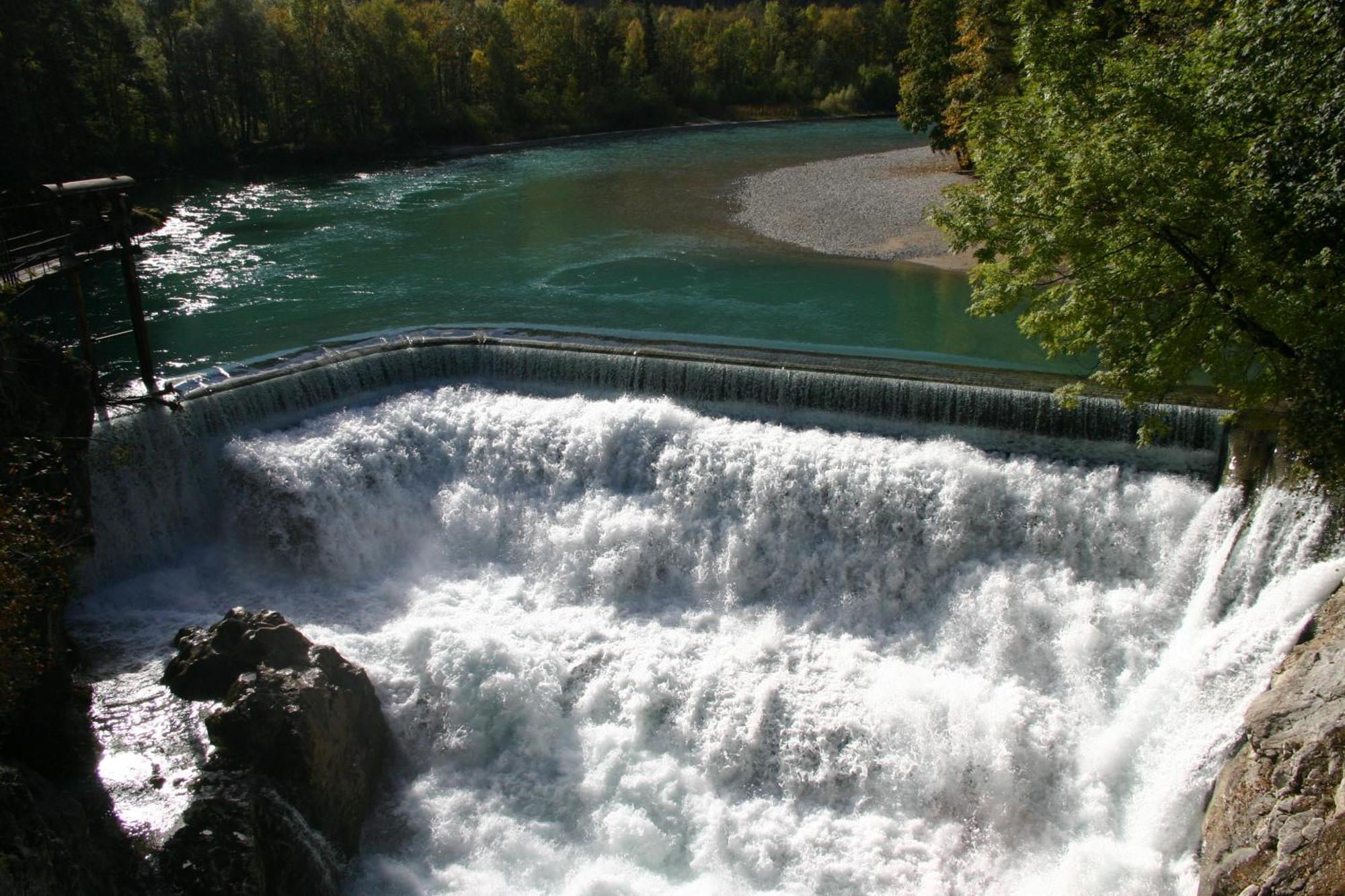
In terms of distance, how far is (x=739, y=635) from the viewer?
43.3 ft

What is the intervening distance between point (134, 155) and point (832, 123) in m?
40.1

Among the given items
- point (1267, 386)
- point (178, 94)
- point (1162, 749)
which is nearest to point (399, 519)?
point (1162, 749)

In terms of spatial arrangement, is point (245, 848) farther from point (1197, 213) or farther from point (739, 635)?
point (1197, 213)

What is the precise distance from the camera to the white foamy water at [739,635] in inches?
405

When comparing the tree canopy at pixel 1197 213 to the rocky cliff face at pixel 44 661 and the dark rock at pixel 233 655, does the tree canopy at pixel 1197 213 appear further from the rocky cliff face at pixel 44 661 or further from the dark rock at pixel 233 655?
the rocky cliff face at pixel 44 661

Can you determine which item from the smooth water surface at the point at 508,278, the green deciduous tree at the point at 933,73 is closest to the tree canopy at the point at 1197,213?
the smooth water surface at the point at 508,278

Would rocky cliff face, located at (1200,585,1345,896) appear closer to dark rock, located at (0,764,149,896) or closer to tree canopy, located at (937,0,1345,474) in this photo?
tree canopy, located at (937,0,1345,474)

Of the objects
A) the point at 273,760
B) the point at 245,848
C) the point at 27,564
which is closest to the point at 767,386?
the point at 273,760

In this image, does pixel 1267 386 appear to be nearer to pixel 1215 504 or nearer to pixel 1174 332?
pixel 1174 332

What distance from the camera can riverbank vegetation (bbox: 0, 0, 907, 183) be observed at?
3058 cm

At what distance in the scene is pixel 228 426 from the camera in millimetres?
15367

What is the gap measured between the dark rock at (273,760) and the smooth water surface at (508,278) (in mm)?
8815

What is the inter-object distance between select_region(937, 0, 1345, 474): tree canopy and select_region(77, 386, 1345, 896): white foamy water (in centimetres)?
230

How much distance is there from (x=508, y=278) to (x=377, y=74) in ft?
99.8
